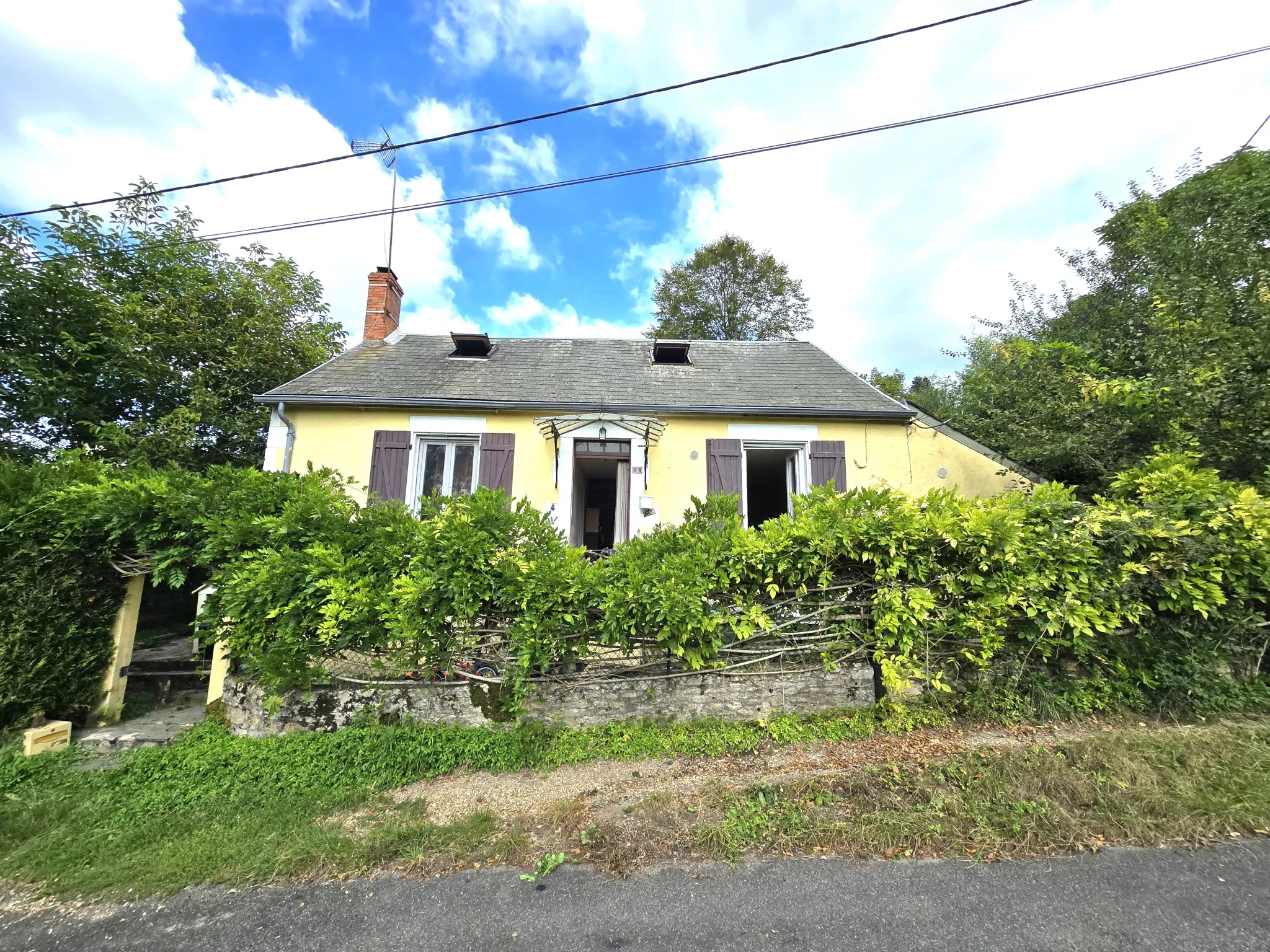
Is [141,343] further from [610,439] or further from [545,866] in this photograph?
[545,866]

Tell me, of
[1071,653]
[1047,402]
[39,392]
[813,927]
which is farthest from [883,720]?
[39,392]

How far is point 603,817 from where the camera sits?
3.16m

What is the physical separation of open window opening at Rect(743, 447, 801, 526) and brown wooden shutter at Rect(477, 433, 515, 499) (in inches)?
142

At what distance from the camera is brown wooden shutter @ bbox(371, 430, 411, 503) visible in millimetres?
7199

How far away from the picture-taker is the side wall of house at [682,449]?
23.9ft

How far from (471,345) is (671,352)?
3907mm

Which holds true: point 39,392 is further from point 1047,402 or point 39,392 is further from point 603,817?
point 1047,402

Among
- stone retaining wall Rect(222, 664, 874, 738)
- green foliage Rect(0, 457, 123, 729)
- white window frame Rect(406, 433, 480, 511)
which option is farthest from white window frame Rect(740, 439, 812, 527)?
green foliage Rect(0, 457, 123, 729)

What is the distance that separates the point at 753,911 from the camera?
7.73 ft

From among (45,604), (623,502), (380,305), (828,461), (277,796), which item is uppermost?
(380,305)

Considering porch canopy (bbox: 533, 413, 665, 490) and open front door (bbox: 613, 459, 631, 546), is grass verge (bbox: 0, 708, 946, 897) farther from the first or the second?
porch canopy (bbox: 533, 413, 665, 490)

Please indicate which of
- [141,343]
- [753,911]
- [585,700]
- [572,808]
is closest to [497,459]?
[585,700]

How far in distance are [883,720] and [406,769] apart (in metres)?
3.99

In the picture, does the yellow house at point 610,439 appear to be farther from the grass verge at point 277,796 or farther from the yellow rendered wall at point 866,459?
the grass verge at point 277,796
